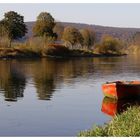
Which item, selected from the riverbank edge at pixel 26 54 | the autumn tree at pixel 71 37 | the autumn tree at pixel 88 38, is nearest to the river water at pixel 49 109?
the riverbank edge at pixel 26 54

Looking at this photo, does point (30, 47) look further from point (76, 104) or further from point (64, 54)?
point (76, 104)

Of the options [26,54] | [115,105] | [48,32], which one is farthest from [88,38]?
[115,105]

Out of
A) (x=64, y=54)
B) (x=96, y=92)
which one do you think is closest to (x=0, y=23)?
(x=64, y=54)

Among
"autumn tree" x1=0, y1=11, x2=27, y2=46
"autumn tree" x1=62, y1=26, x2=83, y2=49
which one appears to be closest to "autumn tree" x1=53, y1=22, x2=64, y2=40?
"autumn tree" x1=62, y1=26, x2=83, y2=49

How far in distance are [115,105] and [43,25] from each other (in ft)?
283

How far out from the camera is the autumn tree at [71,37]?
127 m

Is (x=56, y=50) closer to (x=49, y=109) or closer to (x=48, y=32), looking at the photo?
(x=48, y=32)

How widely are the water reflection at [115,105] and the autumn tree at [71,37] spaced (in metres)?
98.0

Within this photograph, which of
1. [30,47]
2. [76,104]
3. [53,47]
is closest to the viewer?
[76,104]

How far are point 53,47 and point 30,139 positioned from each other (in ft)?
328

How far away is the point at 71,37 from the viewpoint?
→ 128125mm

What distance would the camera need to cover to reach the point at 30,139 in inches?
402

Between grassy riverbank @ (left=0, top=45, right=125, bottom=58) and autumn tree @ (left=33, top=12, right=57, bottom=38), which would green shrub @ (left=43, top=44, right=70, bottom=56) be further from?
autumn tree @ (left=33, top=12, right=57, bottom=38)

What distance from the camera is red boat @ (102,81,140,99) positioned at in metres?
29.2
